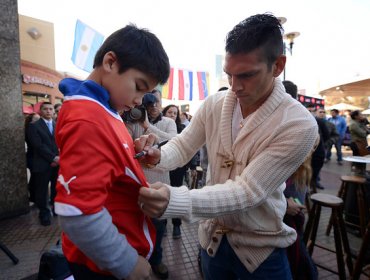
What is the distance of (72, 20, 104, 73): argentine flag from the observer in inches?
206

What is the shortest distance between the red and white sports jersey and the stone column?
4205 mm

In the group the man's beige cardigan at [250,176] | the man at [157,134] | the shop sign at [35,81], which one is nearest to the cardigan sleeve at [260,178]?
the man's beige cardigan at [250,176]

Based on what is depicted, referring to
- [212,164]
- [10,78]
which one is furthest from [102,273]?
[10,78]

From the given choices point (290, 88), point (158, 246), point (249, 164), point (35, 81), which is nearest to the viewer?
point (249, 164)

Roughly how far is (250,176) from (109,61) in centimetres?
81

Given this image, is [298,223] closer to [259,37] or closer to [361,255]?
[361,255]

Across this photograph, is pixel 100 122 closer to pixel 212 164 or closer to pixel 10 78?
pixel 212 164

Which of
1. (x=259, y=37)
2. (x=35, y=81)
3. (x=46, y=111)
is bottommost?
(x=46, y=111)

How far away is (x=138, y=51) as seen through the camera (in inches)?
42.9

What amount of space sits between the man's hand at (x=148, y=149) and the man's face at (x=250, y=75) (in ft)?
1.74

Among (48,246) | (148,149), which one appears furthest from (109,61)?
(48,246)

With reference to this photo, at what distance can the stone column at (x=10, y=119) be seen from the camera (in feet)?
13.9

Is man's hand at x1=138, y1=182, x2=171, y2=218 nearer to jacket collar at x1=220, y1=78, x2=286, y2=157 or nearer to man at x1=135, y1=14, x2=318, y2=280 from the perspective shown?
man at x1=135, y1=14, x2=318, y2=280

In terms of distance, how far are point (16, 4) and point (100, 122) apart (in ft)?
16.1
